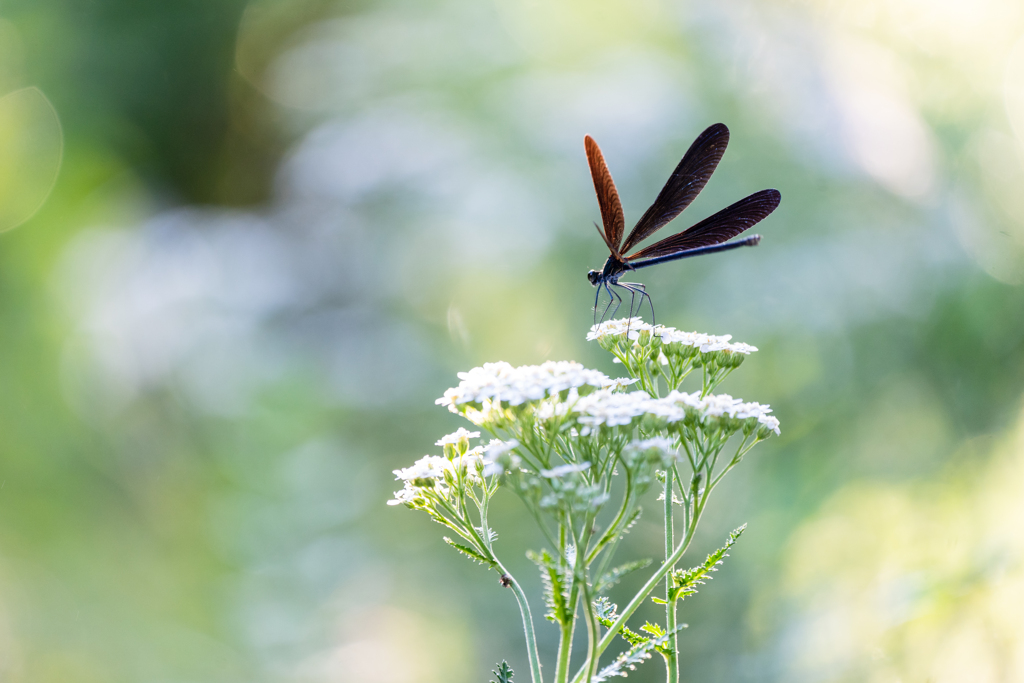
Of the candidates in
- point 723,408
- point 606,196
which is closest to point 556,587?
point 723,408

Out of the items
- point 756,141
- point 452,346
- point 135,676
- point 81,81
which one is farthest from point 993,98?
point 135,676

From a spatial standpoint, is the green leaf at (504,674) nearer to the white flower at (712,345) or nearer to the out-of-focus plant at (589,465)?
the out-of-focus plant at (589,465)

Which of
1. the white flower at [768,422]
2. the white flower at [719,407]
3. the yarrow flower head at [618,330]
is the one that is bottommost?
the white flower at [768,422]

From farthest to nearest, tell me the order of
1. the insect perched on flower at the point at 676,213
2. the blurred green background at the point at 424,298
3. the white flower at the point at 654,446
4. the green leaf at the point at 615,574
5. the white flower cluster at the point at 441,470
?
the blurred green background at the point at 424,298 < the insect perched on flower at the point at 676,213 < the white flower cluster at the point at 441,470 < the white flower at the point at 654,446 < the green leaf at the point at 615,574

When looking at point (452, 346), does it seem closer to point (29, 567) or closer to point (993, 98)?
point (29, 567)

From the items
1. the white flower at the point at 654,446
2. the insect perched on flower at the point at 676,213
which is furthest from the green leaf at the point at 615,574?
the insect perched on flower at the point at 676,213

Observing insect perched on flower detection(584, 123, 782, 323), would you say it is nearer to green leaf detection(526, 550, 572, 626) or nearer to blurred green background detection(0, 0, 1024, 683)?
green leaf detection(526, 550, 572, 626)
